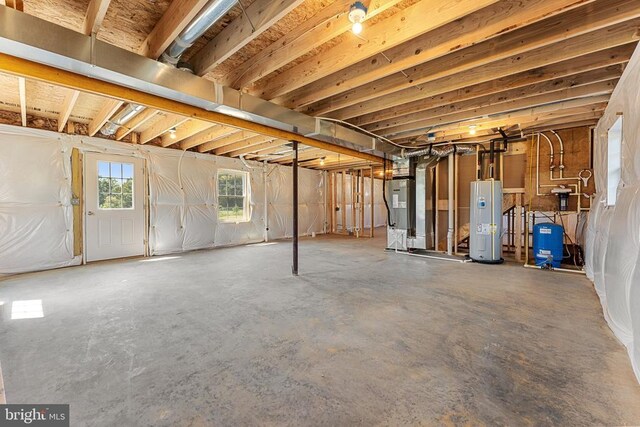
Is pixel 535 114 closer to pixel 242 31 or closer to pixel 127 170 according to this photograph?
pixel 242 31

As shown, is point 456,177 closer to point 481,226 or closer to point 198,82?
point 481,226

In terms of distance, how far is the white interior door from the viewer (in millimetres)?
4836

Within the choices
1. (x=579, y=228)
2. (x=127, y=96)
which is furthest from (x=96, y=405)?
(x=579, y=228)

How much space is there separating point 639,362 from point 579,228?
4.08 m

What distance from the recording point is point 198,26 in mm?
1832

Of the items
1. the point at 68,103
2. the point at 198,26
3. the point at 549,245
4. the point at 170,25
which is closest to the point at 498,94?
the point at 549,245

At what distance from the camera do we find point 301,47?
221 cm

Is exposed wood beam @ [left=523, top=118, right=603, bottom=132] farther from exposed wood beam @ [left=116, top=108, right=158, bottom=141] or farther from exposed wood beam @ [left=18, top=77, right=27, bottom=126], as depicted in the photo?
exposed wood beam @ [left=18, top=77, right=27, bottom=126]

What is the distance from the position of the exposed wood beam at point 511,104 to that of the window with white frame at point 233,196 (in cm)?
435

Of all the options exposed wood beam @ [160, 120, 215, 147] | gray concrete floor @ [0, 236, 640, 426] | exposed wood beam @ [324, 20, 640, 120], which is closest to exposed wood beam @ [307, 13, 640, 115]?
exposed wood beam @ [324, 20, 640, 120]

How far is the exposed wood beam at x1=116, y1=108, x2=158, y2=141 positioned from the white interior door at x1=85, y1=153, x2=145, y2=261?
544mm

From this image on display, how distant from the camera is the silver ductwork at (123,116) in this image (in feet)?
11.0

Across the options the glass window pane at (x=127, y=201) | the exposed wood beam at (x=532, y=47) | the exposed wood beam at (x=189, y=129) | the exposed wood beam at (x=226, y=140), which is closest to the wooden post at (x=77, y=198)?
the glass window pane at (x=127, y=201)

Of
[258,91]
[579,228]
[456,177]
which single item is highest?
[258,91]
